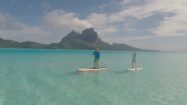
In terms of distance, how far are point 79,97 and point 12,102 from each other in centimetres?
360

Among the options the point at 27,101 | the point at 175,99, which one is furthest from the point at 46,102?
the point at 175,99

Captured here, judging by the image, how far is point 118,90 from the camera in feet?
52.8

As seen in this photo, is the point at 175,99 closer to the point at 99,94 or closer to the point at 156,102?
the point at 156,102

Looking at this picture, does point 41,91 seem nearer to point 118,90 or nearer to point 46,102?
point 46,102

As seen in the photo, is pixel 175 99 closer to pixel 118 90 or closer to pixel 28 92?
pixel 118 90

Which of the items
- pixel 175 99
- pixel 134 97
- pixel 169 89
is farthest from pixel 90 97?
pixel 169 89

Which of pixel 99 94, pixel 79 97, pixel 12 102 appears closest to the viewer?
pixel 12 102

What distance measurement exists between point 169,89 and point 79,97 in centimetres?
691

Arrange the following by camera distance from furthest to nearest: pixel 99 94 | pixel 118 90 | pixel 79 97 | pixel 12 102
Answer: pixel 118 90 < pixel 99 94 < pixel 79 97 < pixel 12 102

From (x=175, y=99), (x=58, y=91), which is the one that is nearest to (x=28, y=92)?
(x=58, y=91)

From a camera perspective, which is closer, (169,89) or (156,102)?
(156,102)

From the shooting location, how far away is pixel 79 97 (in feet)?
44.9

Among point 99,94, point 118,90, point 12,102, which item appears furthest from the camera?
point 118,90

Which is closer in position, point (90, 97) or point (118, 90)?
point (90, 97)
